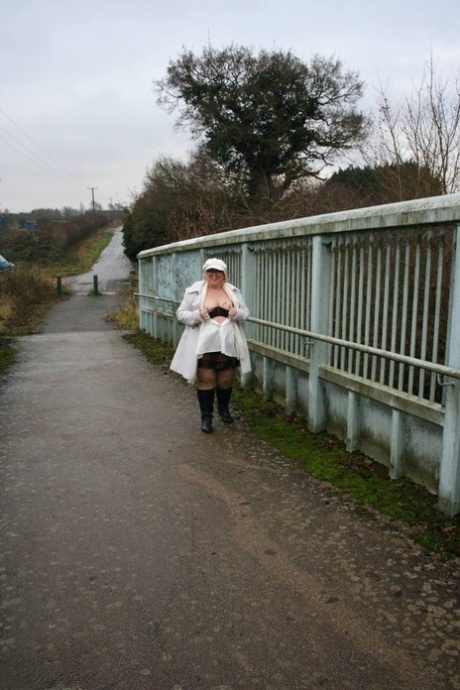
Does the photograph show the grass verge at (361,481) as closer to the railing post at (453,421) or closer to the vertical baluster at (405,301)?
the railing post at (453,421)

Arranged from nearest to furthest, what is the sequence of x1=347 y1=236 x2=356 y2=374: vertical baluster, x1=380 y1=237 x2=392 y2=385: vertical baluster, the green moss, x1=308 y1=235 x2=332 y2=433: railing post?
x1=380 y1=237 x2=392 y2=385: vertical baluster < x1=347 y1=236 x2=356 y2=374: vertical baluster < x1=308 y1=235 x2=332 y2=433: railing post < the green moss

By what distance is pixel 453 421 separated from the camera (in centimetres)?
363

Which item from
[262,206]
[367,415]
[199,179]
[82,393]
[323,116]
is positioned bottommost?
[82,393]

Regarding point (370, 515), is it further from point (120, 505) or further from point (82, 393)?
point (82, 393)

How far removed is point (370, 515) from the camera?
12.8ft

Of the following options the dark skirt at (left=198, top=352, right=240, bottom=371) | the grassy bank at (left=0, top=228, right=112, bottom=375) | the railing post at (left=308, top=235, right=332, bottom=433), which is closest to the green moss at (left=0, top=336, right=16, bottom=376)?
the grassy bank at (left=0, top=228, right=112, bottom=375)

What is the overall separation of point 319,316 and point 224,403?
57.1 inches

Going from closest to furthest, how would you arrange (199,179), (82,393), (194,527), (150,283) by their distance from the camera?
(194,527) < (82,393) < (150,283) < (199,179)

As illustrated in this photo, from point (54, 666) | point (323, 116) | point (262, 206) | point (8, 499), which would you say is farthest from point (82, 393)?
point (323, 116)

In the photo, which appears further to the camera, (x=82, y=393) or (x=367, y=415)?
(x=82, y=393)

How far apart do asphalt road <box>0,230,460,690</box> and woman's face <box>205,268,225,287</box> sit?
145 cm

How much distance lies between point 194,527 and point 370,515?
109 centimetres

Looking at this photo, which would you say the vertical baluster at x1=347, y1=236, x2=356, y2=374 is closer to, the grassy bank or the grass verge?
the grass verge

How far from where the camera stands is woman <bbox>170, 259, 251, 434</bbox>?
582cm
